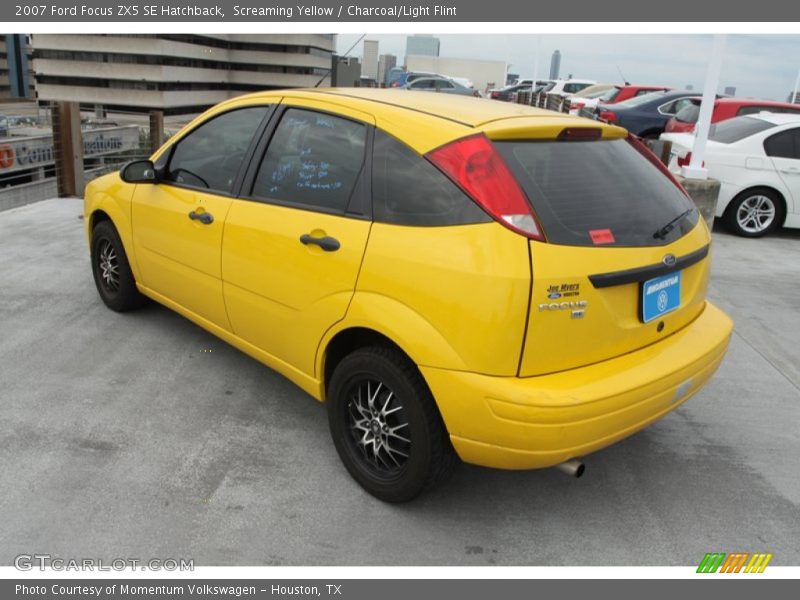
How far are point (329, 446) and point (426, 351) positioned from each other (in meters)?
1.11

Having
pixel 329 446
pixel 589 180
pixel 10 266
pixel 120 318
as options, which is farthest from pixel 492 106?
pixel 10 266

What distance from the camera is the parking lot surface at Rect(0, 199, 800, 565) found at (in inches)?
105

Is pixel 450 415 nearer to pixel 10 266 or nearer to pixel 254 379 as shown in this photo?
pixel 254 379

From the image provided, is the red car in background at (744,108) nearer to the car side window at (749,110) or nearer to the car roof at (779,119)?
the car side window at (749,110)

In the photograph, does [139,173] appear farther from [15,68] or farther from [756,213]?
[15,68]

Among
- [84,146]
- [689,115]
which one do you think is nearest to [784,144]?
[689,115]

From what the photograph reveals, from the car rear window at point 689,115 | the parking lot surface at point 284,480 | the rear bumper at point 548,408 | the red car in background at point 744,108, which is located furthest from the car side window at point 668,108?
the rear bumper at point 548,408

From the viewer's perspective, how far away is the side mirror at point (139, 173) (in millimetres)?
4051

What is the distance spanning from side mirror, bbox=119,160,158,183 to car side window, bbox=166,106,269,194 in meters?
0.10

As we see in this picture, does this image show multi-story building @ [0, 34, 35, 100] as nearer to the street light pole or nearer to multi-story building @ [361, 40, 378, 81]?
multi-story building @ [361, 40, 378, 81]

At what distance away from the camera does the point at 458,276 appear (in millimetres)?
2420

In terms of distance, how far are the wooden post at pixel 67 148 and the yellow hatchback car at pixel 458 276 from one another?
711 centimetres

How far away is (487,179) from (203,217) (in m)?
1.80

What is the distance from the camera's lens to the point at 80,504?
2.81 m
